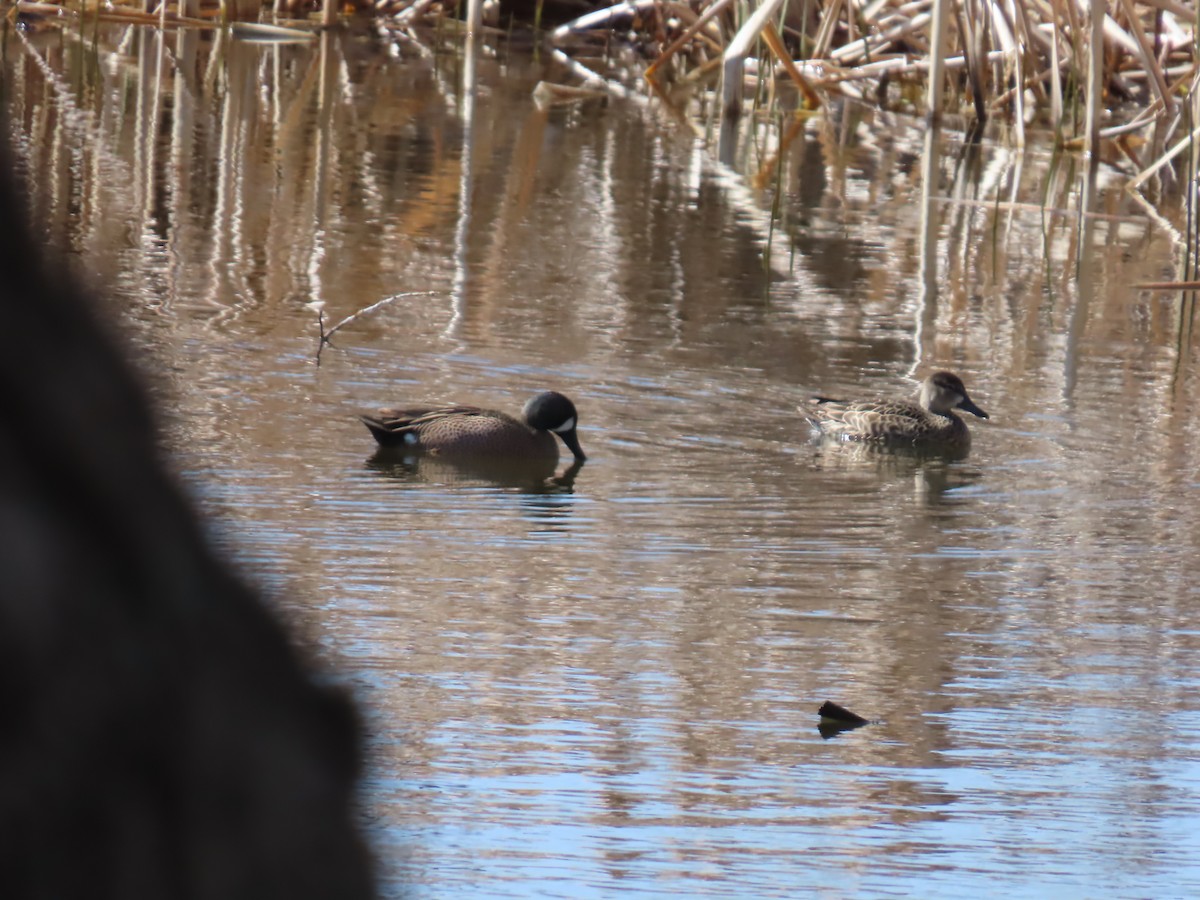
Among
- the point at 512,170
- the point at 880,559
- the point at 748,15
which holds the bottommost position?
the point at 880,559

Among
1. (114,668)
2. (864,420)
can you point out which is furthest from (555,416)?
(114,668)

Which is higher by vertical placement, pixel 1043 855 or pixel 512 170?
pixel 512 170

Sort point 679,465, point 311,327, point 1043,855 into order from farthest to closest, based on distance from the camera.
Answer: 1. point 311,327
2. point 679,465
3. point 1043,855

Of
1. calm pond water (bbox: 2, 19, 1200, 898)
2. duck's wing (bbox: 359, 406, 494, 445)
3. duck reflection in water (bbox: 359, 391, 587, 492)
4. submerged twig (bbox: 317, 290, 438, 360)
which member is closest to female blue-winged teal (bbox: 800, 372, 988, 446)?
calm pond water (bbox: 2, 19, 1200, 898)

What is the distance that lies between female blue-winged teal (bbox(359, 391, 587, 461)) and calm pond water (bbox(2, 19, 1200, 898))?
17 centimetres

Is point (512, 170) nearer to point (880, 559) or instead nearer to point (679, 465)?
point (679, 465)

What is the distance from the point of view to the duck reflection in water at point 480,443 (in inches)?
301

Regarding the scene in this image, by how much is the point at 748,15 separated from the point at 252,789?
54.6 feet

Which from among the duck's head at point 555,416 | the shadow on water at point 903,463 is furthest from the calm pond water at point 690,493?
A: the duck's head at point 555,416

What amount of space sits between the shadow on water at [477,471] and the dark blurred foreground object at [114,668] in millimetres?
6901

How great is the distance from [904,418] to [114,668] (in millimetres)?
8019

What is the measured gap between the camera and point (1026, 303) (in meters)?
10.8

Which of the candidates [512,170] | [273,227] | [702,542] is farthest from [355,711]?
[512,170]

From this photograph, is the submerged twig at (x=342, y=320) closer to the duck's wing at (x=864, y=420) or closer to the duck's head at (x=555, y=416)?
the duck's head at (x=555, y=416)
